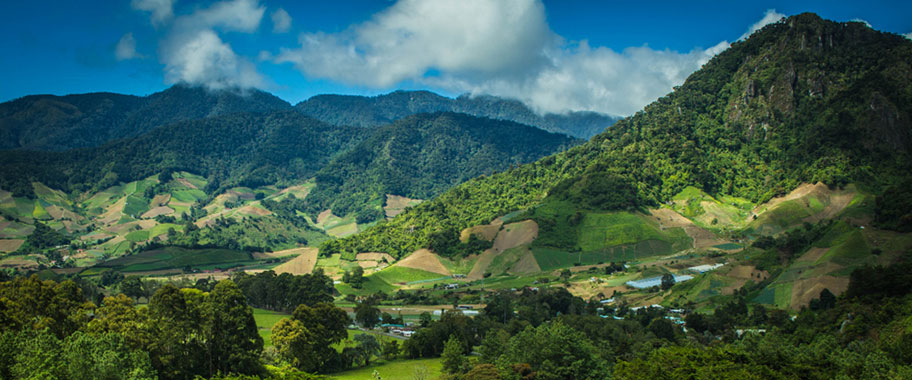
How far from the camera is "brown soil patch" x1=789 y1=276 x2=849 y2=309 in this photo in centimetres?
9956

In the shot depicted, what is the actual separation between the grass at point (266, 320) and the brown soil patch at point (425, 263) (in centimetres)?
6970

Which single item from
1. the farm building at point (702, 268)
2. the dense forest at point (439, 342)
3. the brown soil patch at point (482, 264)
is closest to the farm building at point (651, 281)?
the farm building at point (702, 268)

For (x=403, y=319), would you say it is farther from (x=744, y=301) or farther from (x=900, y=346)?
(x=900, y=346)

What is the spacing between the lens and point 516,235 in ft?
610

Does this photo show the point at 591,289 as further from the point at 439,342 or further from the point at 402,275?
the point at 439,342

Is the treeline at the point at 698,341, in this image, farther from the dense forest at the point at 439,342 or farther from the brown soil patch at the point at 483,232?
the brown soil patch at the point at 483,232

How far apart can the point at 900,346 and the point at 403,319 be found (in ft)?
260

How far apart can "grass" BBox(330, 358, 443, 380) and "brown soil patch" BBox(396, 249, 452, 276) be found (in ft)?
319

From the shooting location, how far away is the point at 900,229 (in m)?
109

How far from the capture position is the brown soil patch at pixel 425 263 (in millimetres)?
180875

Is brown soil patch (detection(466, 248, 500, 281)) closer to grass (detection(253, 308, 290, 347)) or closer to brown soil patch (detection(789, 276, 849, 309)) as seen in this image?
grass (detection(253, 308, 290, 347))

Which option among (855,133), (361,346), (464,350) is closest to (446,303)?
(464,350)

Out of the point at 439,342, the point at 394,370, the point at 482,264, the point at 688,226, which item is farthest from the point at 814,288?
the point at 482,264

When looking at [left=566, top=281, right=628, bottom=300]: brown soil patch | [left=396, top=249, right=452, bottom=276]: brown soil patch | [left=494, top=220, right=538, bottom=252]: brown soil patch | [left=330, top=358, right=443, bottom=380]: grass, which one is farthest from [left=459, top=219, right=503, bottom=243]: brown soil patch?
[left=330, top=358, right=443, bottom=380]: grass
